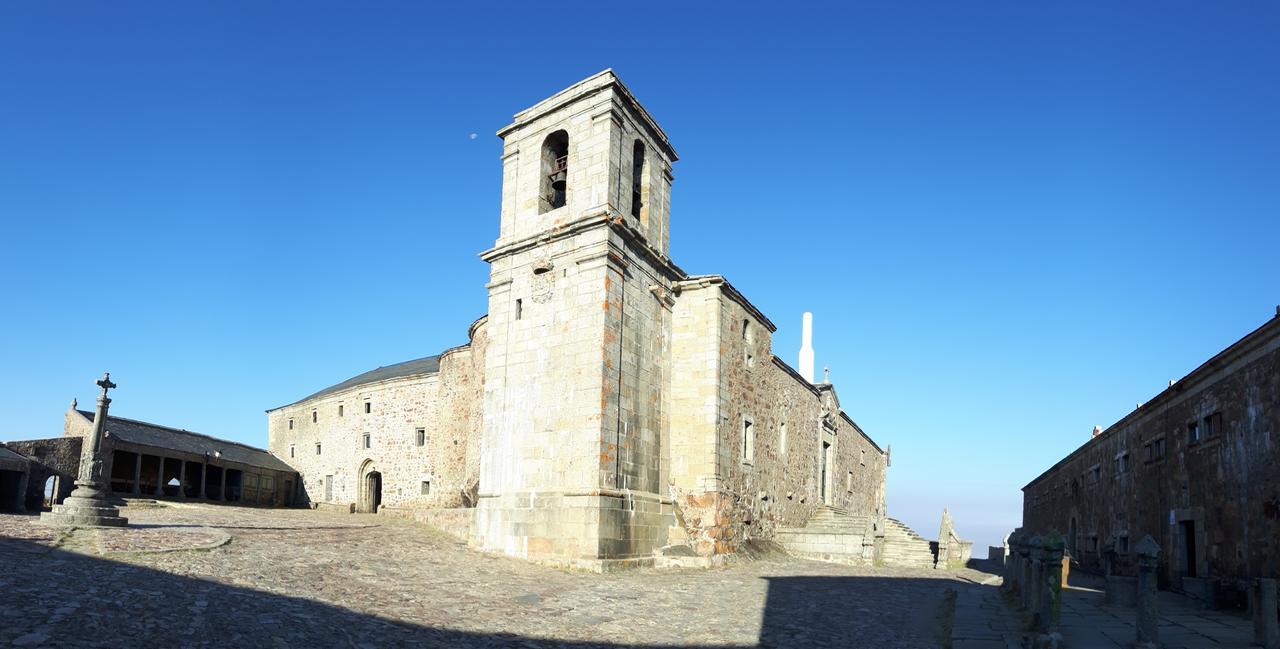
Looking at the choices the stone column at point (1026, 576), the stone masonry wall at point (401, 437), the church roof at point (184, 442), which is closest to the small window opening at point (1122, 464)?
the stone column at point (1026, 576)

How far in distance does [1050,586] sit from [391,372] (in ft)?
109

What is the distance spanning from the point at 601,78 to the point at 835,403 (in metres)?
17.7

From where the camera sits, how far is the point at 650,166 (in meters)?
20.6

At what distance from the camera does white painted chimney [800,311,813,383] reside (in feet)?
119

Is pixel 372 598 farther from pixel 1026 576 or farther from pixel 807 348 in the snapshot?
pixel 807 348

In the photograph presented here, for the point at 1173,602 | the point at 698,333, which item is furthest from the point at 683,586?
the point at 1173,602

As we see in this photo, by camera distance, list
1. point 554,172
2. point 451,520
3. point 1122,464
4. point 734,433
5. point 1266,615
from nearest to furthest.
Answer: point 1266,615, point 554,172, point 734,433, point 451,520, point 1122,464

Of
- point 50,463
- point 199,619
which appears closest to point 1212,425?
point 199,619

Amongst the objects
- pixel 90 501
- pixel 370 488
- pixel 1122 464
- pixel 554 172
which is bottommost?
pixel 370 488

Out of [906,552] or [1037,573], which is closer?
[1037,573]

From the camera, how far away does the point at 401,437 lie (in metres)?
32.8

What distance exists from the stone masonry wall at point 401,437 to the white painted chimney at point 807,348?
15.2 m

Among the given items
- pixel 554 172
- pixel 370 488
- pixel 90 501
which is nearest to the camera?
pixel 90 501

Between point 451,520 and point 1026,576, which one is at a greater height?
point 1026,576
